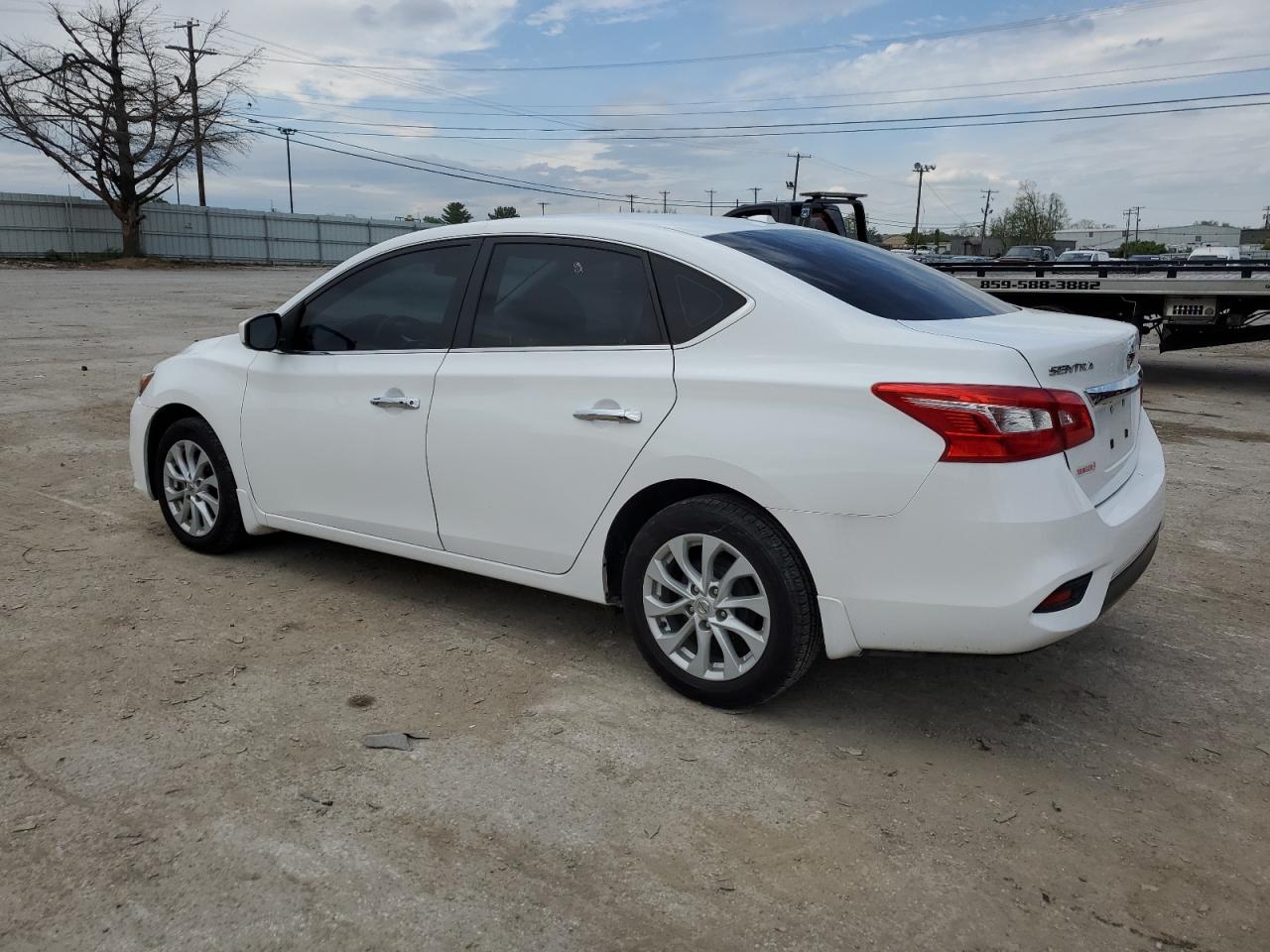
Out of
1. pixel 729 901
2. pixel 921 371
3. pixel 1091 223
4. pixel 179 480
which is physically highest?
pixel 1091 223

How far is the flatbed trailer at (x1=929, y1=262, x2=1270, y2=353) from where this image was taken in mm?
11070

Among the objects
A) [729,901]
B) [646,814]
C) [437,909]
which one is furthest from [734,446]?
[437,909]

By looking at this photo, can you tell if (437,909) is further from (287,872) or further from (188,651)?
(188,651)

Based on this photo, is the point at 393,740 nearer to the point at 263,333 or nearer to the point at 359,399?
the point at 359,399

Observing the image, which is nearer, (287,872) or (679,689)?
(287,872)

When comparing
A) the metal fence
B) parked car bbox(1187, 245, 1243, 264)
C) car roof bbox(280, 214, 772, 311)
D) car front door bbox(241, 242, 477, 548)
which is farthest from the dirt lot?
the metal fence

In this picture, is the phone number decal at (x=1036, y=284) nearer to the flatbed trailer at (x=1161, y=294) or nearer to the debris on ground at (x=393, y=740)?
the flatbed trailer at (x=1161, y=294)

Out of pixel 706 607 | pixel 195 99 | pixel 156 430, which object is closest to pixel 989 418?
pixel 706 607

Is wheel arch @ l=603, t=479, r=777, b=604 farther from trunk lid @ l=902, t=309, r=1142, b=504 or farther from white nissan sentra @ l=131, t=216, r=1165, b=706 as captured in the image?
trunk lid @ l=902, t=309, r=1142, b=504

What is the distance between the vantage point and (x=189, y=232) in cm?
4972

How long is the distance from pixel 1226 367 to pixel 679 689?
1385 cm

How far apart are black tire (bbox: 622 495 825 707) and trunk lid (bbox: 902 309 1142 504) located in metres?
0.81

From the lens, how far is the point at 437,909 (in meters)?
2.47

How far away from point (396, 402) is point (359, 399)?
243mm
